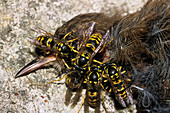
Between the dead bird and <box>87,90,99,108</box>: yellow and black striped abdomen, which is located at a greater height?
the dead bird

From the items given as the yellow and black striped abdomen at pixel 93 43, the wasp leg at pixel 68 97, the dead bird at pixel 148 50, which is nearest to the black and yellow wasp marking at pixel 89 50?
the yellow and black striped abdomen at pixel 93 43

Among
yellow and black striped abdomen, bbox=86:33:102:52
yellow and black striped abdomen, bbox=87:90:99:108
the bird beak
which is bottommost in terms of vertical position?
yellow and black striped abdomen, bbox=87:90:99:108

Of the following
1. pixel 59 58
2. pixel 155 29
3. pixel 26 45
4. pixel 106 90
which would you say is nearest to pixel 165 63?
pixel 155 29

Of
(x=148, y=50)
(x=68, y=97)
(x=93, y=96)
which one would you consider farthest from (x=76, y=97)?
(x=148, y=50)

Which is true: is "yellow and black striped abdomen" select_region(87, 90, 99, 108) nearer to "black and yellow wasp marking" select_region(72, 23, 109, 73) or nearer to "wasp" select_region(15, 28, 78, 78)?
"black and yellow wasp marking" select_region(72, 23, 109, 73)

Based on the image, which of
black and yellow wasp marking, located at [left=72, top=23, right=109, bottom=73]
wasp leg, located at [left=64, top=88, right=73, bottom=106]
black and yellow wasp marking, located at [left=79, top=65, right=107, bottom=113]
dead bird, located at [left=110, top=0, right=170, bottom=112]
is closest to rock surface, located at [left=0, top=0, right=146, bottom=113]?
wasp leg, located at [left=64, top=88, right=73, bottom=106]
